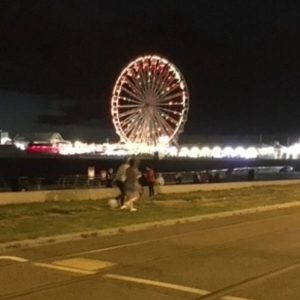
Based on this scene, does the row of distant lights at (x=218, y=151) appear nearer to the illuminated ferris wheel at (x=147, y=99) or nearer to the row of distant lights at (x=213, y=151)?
the row of distant lights at (x=213, y=151)

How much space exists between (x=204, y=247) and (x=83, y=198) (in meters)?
13.3

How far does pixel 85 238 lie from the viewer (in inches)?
632

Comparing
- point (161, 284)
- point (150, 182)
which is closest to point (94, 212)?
point (150, 182)

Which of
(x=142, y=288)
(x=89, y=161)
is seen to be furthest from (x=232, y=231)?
(x=89, y=161)

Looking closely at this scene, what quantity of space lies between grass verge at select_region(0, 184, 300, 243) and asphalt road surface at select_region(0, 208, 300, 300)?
54.1 inches

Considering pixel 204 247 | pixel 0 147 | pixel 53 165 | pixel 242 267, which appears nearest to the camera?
pixel 242 267

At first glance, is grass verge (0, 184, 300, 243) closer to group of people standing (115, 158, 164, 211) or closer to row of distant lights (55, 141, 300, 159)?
group of people standing (115, 158, 164, 211)

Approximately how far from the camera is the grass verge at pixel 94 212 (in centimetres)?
1678

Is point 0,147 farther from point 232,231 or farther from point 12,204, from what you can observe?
point 232,231

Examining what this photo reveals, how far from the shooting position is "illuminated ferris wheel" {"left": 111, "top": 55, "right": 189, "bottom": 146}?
235 feet

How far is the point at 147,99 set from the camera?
2889 inches

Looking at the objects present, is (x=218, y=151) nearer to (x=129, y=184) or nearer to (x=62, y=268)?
(x=129, y=184)

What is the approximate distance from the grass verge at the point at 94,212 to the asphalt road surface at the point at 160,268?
137 cm

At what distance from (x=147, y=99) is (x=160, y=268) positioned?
204 feet
